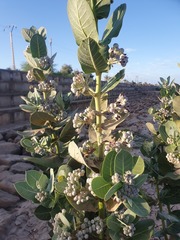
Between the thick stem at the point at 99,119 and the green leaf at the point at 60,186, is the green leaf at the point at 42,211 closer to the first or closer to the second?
the green leaf at the point at 60,186

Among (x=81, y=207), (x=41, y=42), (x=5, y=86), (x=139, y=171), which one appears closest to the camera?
(x=139, y=171)

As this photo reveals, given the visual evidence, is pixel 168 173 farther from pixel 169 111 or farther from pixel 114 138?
pixel 169 111

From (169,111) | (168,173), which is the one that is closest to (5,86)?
(169,111)

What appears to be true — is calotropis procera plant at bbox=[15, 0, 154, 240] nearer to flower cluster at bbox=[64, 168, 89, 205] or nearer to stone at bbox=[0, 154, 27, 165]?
flower cluster at bbox=[64, 168, 89, 205]

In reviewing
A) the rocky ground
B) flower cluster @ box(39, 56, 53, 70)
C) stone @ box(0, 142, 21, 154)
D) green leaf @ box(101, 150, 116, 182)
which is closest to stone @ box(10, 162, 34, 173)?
the rocky ground

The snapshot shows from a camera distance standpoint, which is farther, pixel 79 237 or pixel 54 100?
pixel 54 100

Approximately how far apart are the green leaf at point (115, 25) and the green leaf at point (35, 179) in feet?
2.12

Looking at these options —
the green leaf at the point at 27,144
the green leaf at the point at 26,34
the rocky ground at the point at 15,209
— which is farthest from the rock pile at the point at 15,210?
the green leaf at the point at 26,34

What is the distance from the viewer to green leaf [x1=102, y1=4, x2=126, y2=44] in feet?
3.67

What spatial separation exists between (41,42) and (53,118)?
40 centimetres

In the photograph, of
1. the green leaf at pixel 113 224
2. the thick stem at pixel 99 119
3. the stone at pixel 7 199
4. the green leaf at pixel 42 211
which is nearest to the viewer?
the green leaf at pixel 113 224

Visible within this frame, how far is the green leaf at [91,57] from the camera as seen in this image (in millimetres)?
1041

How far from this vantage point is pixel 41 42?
1.45 metres

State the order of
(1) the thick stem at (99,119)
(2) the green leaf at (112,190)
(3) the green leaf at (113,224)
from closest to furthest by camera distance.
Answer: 1. (2) the green leaf at (112,190)
2. (3) the green leaf at (113,224)
3. (1) the thick stem at (99,119)
